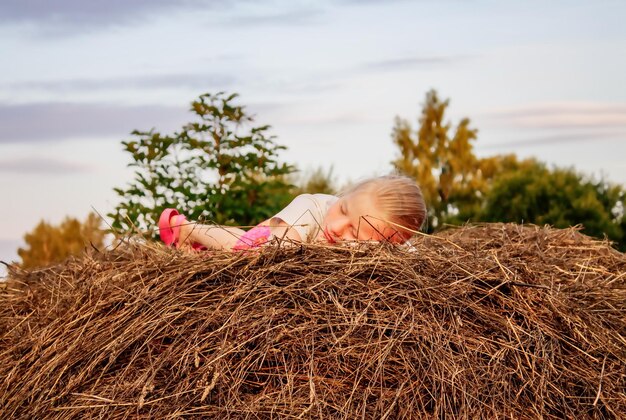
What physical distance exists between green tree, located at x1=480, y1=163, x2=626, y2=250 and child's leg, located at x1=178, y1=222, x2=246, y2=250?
597 cm

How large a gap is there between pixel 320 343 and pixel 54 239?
8550mm

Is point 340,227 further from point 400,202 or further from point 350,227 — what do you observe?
point 400,202

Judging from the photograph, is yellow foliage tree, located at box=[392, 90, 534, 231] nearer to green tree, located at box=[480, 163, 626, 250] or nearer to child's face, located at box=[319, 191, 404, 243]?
green tree, located at box=[480, 163, 626, 250]

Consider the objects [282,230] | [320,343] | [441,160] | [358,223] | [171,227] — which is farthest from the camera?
[441,160]

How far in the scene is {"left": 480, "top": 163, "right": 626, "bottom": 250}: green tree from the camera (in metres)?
Result: 9.49

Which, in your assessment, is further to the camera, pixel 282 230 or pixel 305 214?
pixel 305 214

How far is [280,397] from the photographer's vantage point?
296cm

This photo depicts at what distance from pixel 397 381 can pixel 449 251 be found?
0.86m

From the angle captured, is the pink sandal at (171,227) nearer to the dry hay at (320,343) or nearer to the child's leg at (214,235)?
the child's leg at (214,235)

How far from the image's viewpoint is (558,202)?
9.89m

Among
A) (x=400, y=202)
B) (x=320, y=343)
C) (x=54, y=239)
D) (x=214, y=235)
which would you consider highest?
(x=400, y=202)

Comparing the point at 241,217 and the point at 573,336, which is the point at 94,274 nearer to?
the point at 573,336

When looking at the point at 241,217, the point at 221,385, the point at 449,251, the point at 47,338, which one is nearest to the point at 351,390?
the point at 221,385

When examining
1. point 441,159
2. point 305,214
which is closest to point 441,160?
point 441,159
